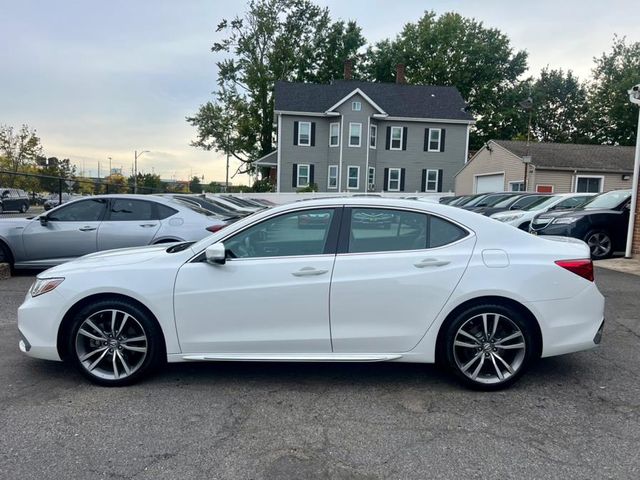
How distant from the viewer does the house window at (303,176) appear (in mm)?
34750

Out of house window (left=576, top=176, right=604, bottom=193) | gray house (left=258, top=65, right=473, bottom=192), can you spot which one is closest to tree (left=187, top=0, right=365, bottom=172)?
gray house (left=258, top=65, right=473, bottom=192)

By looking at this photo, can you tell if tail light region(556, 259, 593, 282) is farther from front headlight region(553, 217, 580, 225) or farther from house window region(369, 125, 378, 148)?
house window region(369, 125, 378, 148)

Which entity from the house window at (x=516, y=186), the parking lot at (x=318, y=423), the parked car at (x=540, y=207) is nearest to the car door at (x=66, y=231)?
the parking lot at (x=318, y=423)

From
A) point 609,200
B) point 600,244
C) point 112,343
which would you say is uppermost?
point 609,200

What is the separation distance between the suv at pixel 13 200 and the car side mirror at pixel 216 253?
11770 millimetres

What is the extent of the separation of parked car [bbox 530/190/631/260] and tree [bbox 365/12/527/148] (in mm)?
40760

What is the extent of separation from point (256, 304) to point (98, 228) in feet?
18.2

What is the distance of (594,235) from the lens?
11234mm

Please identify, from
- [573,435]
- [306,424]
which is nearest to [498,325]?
[573,435]

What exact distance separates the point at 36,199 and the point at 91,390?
13.9m

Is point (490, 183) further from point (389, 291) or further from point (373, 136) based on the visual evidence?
point (389, 291)

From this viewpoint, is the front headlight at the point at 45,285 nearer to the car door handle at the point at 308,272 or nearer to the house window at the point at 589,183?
the car door handle at the point at 308,272

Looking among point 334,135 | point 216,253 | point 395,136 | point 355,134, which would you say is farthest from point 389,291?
point 395,136

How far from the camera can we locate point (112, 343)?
3.98 m
